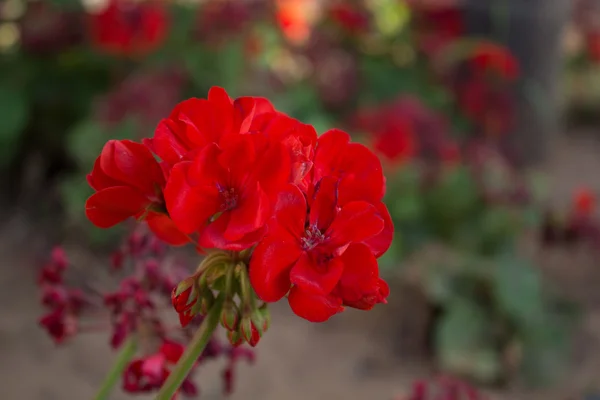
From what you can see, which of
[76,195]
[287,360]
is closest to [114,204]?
[287,360]

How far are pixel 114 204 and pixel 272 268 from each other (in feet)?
0.45

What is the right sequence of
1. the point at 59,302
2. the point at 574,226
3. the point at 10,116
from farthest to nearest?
the point at 10,116
the point at 574,226
the point at 59,302

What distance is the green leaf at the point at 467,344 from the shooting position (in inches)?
81.3

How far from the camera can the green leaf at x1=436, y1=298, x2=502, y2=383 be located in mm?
2064

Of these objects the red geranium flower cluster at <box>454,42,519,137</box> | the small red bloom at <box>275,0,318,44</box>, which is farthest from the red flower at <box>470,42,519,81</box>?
the small red bloom at <box>275,0,318,44</box>

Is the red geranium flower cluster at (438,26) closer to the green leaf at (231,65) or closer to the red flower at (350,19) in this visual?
the red flower at (350,19)

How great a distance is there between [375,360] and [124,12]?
5.07 ft

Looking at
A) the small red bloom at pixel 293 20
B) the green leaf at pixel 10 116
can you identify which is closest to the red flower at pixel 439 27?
the small red bloom at pixel 293 20

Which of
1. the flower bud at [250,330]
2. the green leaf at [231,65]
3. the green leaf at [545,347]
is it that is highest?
the flower bud at [250,330]

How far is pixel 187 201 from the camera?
50 cm

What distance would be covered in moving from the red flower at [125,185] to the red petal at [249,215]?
0.08 meters

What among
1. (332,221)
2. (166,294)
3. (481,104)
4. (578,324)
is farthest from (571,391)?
(332,221)

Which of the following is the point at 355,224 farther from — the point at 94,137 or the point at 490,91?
the point at 490,91

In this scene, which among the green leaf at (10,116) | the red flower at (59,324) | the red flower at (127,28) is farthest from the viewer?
the green leaf at (10,116)
